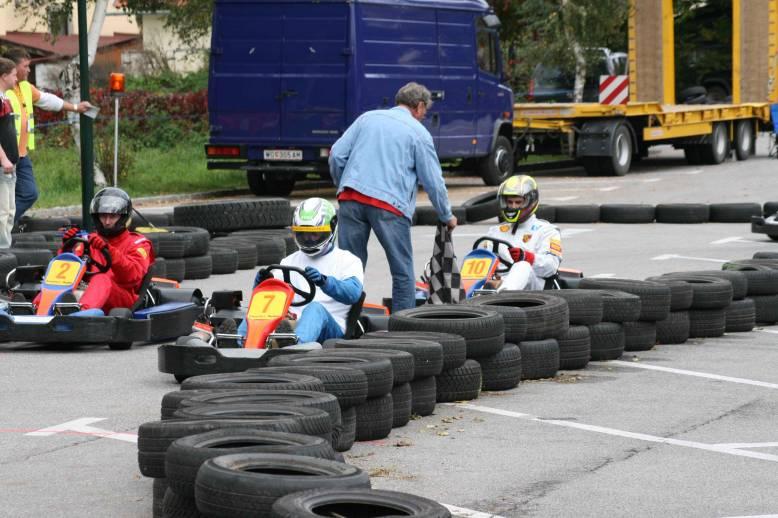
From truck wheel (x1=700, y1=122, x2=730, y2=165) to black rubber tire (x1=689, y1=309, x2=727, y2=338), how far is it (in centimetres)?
1803

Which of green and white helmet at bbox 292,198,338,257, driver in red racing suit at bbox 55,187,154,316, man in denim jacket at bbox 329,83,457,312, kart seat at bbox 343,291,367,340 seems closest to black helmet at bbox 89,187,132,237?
driver in red racing suit at bbox 55,187,154,316

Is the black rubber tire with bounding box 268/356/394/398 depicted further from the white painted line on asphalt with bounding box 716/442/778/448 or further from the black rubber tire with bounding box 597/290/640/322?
the black rubber tire with bounding box 597/290/640/322

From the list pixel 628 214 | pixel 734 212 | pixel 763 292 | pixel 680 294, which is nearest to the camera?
pixel 680 294

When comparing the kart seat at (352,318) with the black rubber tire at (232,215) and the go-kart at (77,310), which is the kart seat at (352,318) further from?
the black rubber tire at (232,215)

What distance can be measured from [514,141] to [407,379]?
18.7m

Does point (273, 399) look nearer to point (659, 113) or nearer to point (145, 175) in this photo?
point (145, 175)

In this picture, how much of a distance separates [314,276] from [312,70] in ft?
42.8

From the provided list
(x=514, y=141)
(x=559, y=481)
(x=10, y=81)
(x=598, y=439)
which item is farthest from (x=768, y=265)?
(x=514, y=141)

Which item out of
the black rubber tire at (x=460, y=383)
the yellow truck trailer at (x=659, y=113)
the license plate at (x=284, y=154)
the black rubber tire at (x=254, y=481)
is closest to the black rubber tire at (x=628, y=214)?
the license plate at (x=284, y=154)

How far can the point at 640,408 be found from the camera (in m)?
7.98

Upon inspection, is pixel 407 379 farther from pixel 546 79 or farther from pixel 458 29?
pixel 546 79

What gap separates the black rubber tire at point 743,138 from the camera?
29312 millimetres

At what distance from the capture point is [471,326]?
8.21 metres

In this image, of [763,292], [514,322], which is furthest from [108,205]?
[763,292]
